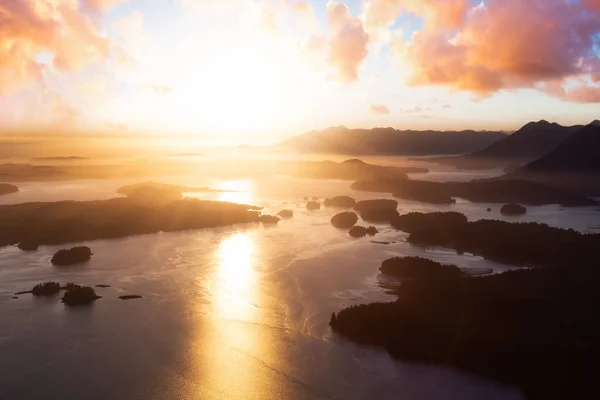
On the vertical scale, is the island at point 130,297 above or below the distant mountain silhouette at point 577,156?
below

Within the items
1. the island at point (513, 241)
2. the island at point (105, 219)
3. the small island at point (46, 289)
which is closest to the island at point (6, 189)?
the island at point (105, 219)

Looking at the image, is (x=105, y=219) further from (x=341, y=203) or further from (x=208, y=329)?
(x=341, y=203)

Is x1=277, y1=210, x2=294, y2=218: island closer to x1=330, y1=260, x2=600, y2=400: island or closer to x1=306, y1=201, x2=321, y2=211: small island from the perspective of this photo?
x1=306, y1=201, x2=321, y2=211: small island

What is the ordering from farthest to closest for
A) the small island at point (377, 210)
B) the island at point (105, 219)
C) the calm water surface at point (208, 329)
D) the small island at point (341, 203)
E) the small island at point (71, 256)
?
the small island at point (341, 203)
the small island at point (377, 210)
the island at point (105, 219)
the small island at point (71, 256)
the calm water surface at point (208, 329)

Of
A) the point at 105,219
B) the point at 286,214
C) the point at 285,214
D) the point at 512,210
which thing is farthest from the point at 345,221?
the point at 512,210

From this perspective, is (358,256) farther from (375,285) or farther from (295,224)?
(295,224)

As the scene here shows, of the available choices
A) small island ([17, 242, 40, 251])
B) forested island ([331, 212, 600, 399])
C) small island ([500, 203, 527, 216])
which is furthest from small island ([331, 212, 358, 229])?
small island ([17, 242, 40, 251])

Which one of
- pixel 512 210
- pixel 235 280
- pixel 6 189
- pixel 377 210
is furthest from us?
pixel 6 189

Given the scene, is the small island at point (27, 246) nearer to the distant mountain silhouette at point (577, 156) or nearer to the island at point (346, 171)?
the island at point (346, 171)
